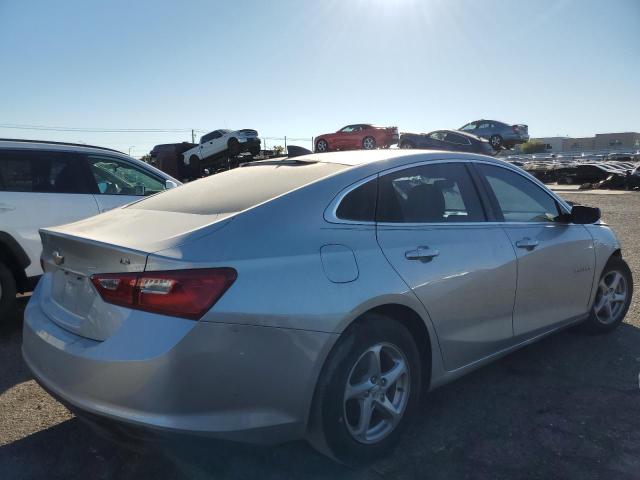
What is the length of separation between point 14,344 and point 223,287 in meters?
3.34

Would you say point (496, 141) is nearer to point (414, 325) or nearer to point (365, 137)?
point (365, 137)

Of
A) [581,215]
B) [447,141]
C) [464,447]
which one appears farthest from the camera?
[447,141]

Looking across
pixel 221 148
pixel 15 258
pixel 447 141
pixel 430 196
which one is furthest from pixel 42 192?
pixel 221 148

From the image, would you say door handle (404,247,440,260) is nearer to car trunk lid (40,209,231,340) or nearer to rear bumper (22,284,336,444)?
rear bumper (22,284,336,444)

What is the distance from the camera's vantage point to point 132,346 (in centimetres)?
214

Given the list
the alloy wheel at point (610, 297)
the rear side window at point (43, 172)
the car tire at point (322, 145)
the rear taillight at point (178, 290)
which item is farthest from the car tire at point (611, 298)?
the car tire at point (322, 145)

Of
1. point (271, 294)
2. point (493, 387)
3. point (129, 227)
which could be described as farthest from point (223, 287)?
point (493, 387)

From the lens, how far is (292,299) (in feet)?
7.51

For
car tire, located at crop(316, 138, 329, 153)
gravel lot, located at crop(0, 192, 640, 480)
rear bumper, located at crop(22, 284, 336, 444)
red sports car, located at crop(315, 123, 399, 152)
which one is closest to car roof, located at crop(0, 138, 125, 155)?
gravel lot, located at crop(0, 192, 640, 480)

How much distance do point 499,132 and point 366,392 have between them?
85.5 ft

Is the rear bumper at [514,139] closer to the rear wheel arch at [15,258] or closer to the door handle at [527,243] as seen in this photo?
the door handle at [527,243]

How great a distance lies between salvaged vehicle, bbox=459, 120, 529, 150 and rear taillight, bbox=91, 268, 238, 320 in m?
26.4

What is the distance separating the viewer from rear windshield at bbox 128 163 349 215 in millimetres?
2734

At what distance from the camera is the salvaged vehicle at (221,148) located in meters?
23.9
